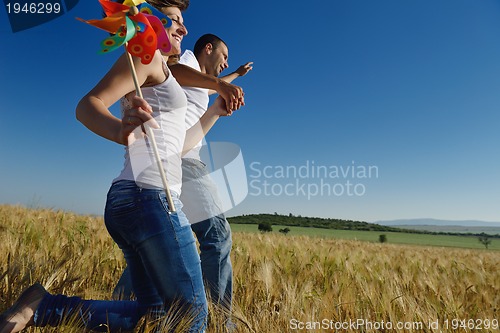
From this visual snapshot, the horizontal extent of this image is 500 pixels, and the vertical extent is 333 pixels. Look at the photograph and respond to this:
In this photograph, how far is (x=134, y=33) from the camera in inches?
54.4

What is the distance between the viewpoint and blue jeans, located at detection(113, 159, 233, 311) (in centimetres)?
214

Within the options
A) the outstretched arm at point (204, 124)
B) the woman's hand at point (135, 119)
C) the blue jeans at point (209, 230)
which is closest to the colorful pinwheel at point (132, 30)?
the woman's hand at point (135, 119)

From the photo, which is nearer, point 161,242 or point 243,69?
point 161,242

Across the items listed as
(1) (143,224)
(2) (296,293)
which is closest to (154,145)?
(1) (143,224)

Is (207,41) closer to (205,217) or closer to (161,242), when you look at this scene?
(205,217)

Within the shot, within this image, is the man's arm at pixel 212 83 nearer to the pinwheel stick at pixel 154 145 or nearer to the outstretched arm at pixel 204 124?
the outstretched arm at pixel 204 124

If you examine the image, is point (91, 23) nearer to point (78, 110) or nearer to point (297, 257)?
point (78, 110)

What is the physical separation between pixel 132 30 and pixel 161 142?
373mm

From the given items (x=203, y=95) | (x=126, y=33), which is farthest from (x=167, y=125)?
(x=203, y=95)

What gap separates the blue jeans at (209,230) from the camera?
2.14 meters

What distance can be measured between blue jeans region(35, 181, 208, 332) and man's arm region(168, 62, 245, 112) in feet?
1.90

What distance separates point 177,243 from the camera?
1373 mm

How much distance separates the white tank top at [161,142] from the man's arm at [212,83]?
0.35 meters

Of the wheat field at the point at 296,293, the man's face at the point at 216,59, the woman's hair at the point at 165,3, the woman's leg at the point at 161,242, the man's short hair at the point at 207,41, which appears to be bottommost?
the wheat field at the point at 296,293
